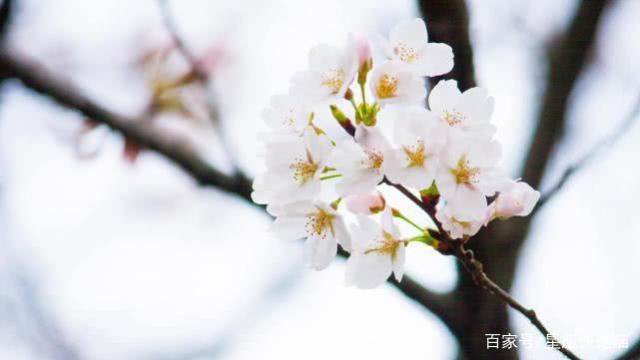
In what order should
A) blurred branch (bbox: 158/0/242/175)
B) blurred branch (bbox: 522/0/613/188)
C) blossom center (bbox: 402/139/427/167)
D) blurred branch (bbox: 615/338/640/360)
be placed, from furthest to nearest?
blurred branch (bbox: 522/0/613/188) → blurred branch (bbox: 158/0/242/175) → blurred branch (bbox: 615/338/640/360) → blossom center (bbox: 402/139/427/167)

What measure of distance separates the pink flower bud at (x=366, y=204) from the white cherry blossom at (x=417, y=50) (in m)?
0.16

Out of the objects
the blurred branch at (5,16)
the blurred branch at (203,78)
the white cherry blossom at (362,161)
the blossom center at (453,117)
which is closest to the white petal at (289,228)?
the white cherry blossom at (362,161)

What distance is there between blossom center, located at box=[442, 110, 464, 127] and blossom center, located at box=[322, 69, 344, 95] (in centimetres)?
13

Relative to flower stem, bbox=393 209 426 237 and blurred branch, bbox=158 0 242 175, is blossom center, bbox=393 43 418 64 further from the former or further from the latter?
blurred branch, bbox=158 0 242 175

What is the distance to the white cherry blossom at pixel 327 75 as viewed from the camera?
71cm

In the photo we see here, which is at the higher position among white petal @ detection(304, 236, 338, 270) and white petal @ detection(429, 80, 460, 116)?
white petal @ detection(429, 80, 460, 116)

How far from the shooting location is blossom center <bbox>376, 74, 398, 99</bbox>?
0.68m

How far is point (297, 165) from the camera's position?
68 centimetres

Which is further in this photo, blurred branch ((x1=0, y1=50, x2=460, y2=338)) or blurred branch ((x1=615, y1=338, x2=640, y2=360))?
blurred branch ((x1=0, y1=50, x2=460, y2=338))

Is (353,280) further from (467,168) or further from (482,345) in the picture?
(482,345)

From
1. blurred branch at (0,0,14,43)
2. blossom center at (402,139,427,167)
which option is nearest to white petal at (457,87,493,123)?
blossom center at (402,139,427,167)

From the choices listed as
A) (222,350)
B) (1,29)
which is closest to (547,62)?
(1,29)

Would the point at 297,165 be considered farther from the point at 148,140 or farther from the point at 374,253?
the point at 148,140

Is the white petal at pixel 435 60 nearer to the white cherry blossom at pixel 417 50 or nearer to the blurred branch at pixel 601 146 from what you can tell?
the white cherry blossom at pixel 417 50
